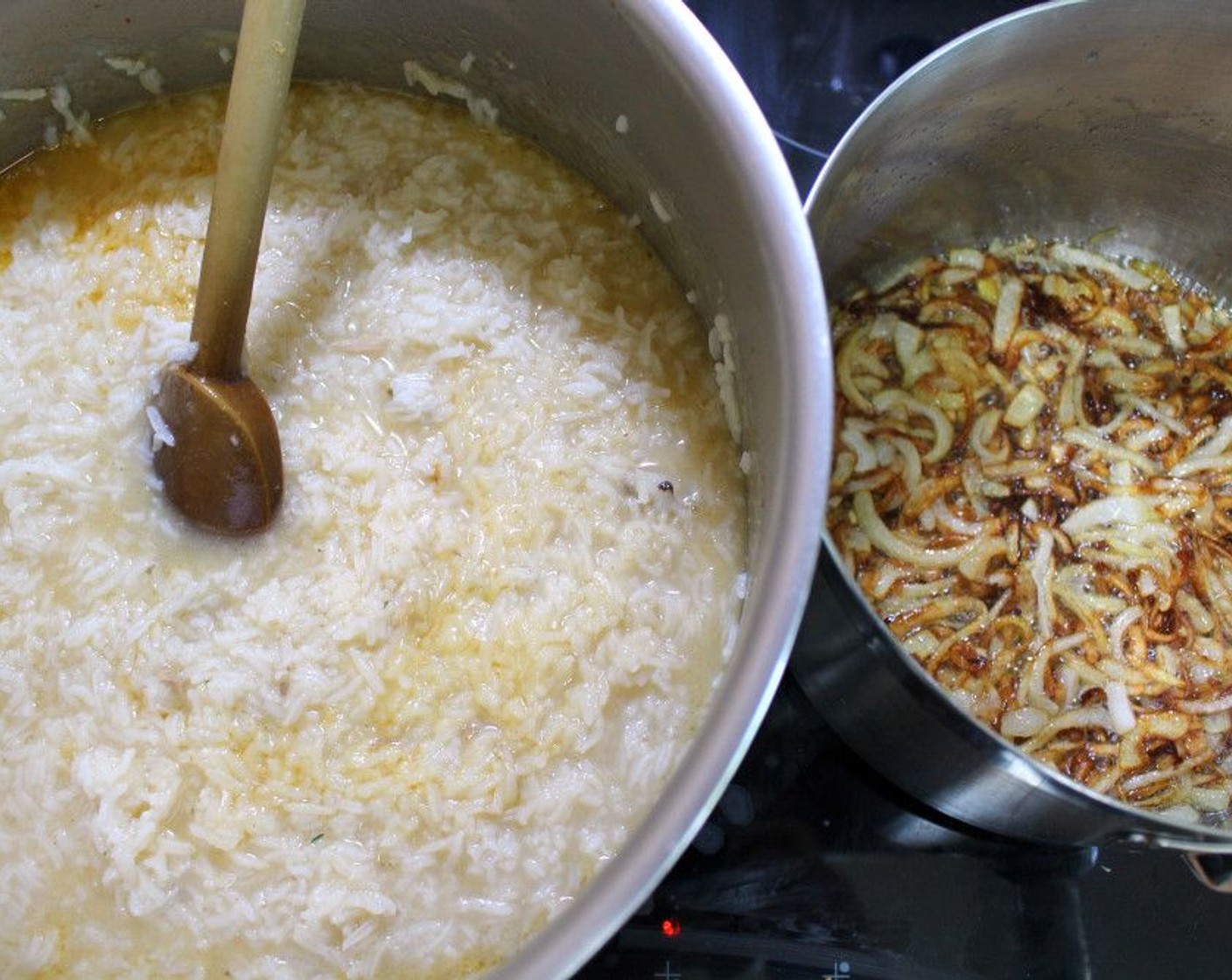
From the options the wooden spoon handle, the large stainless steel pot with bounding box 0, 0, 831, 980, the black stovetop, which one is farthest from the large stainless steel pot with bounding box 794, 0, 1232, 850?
the wooden spoon handle

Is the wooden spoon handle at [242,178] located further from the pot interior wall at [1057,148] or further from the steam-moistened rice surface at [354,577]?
the pot interior wall at [1057,148]

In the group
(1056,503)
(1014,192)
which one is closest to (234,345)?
(1056,503)

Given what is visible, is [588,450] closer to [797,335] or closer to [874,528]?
[797,335]

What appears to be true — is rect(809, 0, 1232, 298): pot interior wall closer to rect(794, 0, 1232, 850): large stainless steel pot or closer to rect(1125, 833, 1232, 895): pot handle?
rect(794, 0, 1232, 850): large stainless steel pot

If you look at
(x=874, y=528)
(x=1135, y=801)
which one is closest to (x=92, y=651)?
(x=874, y=528)

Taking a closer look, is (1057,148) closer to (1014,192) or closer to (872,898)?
(1014,192)

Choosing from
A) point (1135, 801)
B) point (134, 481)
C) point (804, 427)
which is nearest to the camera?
point (804, 427)
